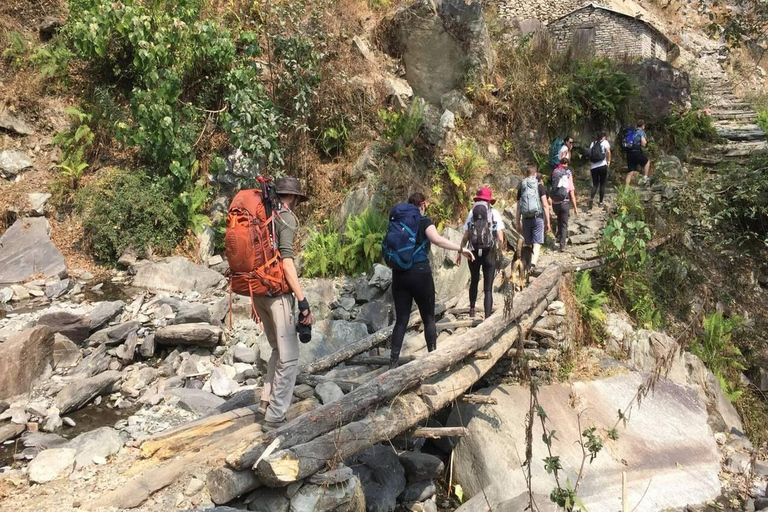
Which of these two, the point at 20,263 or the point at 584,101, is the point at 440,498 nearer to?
the point at 20,263

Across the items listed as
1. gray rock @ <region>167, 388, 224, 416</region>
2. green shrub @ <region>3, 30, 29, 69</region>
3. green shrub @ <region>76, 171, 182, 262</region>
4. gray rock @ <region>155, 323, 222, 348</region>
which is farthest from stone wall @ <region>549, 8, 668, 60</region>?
gray rock @ <region>167, 388, 224, 416</region>

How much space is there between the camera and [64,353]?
7422 millimetres

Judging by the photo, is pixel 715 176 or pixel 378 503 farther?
pixel 715 176

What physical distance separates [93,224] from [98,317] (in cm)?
364

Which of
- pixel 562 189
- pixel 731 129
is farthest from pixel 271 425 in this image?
pixel 731 129

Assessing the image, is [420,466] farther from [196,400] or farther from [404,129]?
[404,129]

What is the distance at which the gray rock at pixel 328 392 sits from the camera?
520 cm

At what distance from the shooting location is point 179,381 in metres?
7.13

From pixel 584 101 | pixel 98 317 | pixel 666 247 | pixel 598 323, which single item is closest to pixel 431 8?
pixel 584 101

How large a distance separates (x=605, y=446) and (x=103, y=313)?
27.3 feet

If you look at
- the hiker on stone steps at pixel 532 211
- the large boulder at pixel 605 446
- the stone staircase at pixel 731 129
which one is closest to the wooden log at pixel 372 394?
the large boulder at pixel 605 446

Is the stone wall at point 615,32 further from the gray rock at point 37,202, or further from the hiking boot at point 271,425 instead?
the hiking boot at point 271,425

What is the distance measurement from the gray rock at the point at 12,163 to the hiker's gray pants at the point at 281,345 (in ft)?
36.8

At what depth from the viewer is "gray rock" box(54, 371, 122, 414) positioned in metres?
6.24
